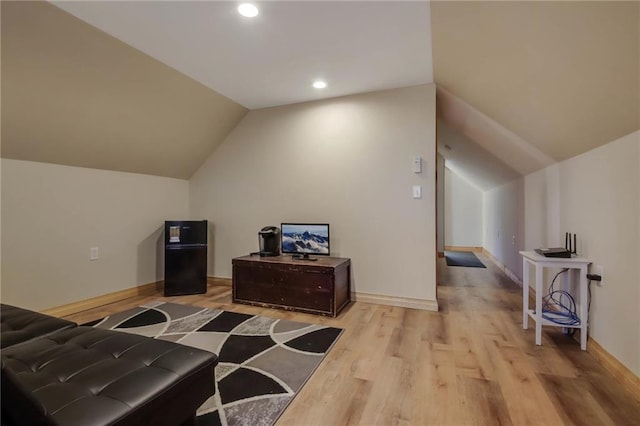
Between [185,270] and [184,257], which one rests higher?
[184,257]

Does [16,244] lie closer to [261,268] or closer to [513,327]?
[261,268]

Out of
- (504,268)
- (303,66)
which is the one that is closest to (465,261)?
(504,268)

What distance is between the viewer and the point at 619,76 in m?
1.54

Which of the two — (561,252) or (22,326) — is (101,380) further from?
(561,252)

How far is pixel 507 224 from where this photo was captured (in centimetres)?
491

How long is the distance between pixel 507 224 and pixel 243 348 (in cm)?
464

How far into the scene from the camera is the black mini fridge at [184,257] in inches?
145

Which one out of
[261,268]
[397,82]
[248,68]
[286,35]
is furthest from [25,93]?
[397,82]

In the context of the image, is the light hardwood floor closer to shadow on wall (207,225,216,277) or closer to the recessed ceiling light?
shadow on wall (207,225,216,277)

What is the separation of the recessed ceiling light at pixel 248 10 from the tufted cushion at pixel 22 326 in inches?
88.8

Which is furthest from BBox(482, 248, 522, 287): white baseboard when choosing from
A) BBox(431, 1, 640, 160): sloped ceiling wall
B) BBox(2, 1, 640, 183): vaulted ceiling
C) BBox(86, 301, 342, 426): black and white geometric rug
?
BBox(86, 301, 342, 426): black and white geometric rug

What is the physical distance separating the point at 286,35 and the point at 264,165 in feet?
6.26

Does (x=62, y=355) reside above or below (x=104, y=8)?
below

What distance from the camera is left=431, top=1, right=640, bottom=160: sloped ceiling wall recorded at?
1.44 meters
